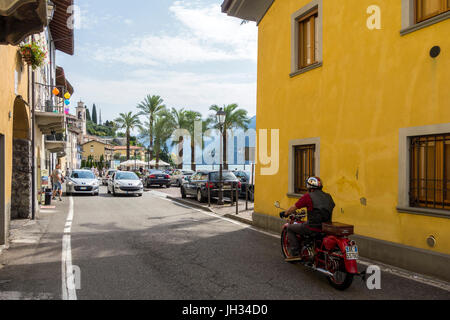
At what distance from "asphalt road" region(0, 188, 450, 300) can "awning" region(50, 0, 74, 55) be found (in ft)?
58.7

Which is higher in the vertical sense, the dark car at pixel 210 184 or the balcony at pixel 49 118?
the balcony at pixel 49 118

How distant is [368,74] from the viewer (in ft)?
24.8

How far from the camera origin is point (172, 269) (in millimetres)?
6270

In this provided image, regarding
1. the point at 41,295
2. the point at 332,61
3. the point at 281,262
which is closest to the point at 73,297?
the point at 41,295

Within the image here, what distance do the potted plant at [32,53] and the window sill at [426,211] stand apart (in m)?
10.2

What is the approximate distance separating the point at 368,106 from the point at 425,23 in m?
1.79

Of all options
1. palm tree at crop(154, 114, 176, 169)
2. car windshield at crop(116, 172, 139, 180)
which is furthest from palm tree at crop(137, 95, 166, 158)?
car windshield at crop(116, 172, 139, 180)

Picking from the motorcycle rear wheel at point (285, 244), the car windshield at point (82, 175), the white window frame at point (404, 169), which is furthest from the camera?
the car windshield at point (82, 175)

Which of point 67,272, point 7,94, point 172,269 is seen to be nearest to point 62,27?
point 7,94

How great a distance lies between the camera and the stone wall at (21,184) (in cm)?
1210

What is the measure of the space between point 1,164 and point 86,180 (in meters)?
14.5

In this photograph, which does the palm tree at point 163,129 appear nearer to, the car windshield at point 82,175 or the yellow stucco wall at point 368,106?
the car windshield at point 82,175

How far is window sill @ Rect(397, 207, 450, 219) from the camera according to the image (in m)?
5.93

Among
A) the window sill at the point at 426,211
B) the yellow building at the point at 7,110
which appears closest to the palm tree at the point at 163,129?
the yellow building at the point at 7,110
